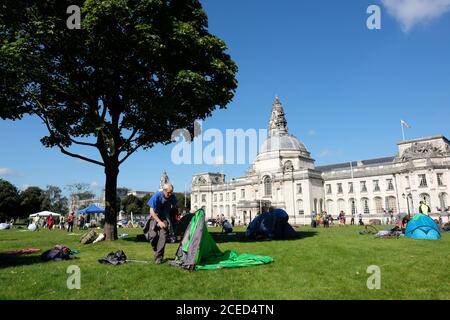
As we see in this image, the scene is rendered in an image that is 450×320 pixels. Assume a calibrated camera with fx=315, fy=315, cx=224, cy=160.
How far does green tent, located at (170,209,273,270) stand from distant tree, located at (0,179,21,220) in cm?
8483

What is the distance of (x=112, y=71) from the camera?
15062 millimetres

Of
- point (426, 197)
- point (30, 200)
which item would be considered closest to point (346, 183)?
point (426, 197)

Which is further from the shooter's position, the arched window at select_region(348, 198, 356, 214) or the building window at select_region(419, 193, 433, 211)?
the arched window at select_region(348, 198, 356, 214)

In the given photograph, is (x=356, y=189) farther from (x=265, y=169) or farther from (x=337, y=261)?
(x=337, y=261)

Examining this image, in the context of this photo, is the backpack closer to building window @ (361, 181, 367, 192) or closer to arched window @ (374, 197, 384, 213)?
arched window @ (374, 197, 384, 213)

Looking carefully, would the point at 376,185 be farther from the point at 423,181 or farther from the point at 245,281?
the point at 245,281

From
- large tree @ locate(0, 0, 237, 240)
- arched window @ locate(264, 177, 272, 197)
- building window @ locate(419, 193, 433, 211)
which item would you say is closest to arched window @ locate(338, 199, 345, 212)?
arched window @ locate(264, 177, 272, 197)

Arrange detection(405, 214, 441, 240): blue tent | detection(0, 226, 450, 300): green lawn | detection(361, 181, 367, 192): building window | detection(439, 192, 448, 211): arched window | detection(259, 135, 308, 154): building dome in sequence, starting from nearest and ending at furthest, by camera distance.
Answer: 1. detection(0, 226, 450, 300): green lawn
2. detection(405, 214, 441, 240): blue tent
3. detection(439, 192, 448, 211): arched window
4. detection(361, 181, 367, 192): building window
5. detection(259, 135, 308, 154): building dome

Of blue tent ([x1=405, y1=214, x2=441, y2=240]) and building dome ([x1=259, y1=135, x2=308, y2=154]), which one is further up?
building dome ([x1=259, y1=135, x2=308, y2=154])

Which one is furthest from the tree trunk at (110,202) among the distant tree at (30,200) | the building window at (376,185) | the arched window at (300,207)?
the distant tree at (30,200)

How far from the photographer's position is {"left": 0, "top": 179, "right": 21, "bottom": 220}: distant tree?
76062mm

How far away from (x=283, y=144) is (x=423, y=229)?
198ft

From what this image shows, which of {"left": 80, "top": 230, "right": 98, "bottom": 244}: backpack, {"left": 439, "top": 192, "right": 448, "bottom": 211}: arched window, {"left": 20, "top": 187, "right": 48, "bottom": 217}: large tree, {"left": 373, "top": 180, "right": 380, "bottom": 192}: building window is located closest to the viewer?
{"left": 80, "top": 230, "right": 98, "bottom": 244}: backpack

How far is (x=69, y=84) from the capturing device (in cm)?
1523
